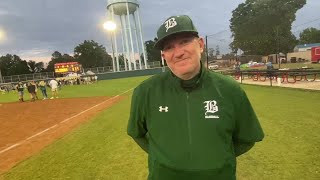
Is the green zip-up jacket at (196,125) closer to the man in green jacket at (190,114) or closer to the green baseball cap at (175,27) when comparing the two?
the man in green jacket at (190,114)

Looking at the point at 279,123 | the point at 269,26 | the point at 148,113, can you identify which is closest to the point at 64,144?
the point at 279,123

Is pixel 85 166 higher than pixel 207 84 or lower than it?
lower

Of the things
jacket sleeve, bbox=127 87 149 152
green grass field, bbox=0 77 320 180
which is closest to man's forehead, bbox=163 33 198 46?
jacket sleeve, bbox=127 87 149 152

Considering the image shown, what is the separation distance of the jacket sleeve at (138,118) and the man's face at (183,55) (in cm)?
36

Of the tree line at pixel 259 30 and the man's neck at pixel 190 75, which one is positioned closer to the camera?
the man's neck at pixel 190 75

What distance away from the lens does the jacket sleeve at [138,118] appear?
2.69 metres

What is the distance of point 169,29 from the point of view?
249cm

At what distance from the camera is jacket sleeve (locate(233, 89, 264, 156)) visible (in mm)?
2570

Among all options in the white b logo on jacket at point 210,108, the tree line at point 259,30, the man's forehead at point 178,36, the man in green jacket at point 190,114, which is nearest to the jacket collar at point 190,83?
the man in green jacket at point 190,114

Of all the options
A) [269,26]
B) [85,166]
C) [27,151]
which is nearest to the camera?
[85,166]

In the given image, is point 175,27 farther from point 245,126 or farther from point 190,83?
point 245,126

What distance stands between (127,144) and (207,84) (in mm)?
7926

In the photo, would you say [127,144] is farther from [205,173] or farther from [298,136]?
[205,173]

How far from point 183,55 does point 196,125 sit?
513 millimetres
